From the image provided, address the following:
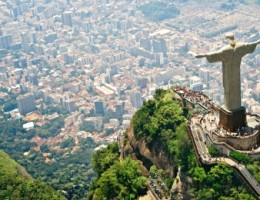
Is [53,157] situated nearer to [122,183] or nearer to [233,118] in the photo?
[122,183]

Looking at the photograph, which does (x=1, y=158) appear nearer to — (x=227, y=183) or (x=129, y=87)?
(x=227, y=183)

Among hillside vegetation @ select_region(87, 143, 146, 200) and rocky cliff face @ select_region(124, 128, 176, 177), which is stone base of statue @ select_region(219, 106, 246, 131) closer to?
rocky cliff face @ select_region(124, 128, 176, 177)

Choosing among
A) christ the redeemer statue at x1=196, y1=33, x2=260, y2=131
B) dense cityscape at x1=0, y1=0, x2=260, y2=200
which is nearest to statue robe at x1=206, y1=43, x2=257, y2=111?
christ the redeemer statue at x1=196, y1=33, x2=260, y2=131

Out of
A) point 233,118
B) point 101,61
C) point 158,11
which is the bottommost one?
point 101,61

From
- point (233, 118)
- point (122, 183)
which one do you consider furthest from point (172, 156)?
point (233, 118)

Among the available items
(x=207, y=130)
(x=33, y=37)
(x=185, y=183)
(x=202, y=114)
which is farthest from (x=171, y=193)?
(x=33, y=37)

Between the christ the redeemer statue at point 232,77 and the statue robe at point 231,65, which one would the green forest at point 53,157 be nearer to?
the christ the redeemer statue at point 232,77
